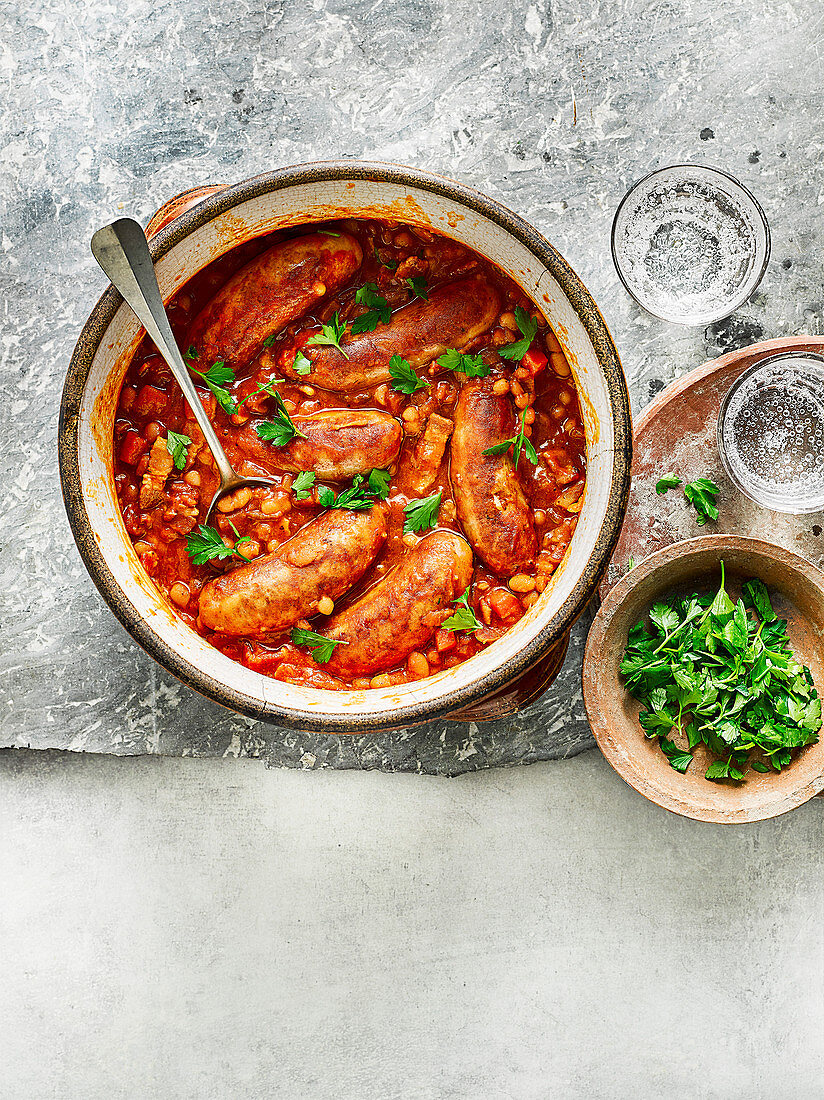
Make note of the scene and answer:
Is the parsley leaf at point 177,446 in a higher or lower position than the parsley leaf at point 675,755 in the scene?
higher

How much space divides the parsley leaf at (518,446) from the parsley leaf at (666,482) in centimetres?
42

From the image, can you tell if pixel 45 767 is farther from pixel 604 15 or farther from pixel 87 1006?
pixel 604 15

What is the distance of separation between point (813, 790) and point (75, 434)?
6.30 feet

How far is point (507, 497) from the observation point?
84.2 inches

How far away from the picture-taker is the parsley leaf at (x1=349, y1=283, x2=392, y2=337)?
216 centimetres

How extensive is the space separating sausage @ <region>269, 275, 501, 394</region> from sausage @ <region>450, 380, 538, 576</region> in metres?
0.13

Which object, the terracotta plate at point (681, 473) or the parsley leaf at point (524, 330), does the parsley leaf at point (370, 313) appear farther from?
the terracotta plate at point (681, 473)

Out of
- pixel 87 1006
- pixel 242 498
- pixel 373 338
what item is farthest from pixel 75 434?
pixel 87 1006

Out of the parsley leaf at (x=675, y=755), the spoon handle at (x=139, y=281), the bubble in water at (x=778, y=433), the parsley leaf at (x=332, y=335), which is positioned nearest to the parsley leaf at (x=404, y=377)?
the parsley leaf at (x=332, y=335)

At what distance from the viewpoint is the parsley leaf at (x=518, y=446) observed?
213 centimetres

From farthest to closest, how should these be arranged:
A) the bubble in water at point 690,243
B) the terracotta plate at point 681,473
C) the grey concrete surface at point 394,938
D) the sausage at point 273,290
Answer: the grey concrete surface at point 394,938, the bubble in water at point 690,243, the terracotta plate at point 681,473, the sausage at point 273,290

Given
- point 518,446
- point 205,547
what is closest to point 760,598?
point 518,446

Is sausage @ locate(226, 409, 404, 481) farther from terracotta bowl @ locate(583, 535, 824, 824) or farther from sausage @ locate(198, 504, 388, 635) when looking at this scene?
terracotta bowl @ locate(583, 535, 824, 824)

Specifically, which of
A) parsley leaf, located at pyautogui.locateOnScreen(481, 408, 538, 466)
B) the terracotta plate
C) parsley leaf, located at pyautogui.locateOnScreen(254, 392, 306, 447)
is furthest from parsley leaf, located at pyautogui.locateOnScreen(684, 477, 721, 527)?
parsley leaf, located at pyautogui.locateOnScreen(254, 392, 306, 447)
